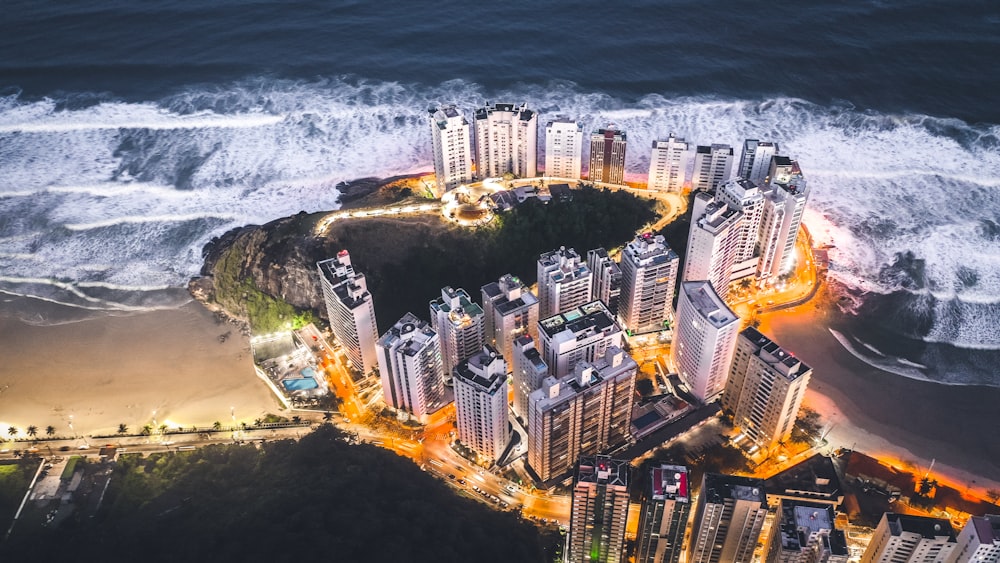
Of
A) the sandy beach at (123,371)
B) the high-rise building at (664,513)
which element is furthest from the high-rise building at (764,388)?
the sandy beach at (123,371)

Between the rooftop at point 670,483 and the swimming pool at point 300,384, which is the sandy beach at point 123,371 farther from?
the rooftop at point 670,483

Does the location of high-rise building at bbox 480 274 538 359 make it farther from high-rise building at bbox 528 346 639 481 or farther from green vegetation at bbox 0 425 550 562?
green vegetation at bbox 0 425 550 562

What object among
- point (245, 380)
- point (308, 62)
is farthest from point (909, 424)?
point (308, 62)

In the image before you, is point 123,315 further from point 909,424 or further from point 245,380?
point 909,424

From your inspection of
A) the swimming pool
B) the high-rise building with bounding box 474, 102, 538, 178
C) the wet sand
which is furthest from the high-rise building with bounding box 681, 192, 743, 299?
the swimming pool

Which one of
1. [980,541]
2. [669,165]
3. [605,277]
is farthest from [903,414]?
[669,165]
